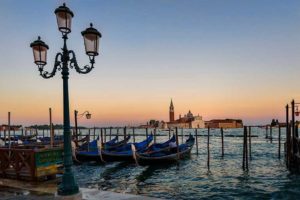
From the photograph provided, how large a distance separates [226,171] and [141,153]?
6.04 metres

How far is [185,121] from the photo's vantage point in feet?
481

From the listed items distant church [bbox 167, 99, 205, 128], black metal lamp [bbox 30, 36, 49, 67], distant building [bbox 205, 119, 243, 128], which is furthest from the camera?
distant building [bbox 205, 119, 243, 128]

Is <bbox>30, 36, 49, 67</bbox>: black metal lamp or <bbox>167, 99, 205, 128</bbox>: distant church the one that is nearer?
<bbox>30, 36, 49, 67</bbox>: black metal lamp

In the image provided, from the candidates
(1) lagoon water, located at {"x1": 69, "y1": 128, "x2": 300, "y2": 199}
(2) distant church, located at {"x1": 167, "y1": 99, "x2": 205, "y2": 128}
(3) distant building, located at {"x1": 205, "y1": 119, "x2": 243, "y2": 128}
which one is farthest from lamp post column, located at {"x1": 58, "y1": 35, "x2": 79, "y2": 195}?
(3) distant building, located at {"x1": 205, "y1": 119, "x2": 243, "y2": 128}

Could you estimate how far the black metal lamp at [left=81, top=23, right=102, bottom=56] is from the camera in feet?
17.3

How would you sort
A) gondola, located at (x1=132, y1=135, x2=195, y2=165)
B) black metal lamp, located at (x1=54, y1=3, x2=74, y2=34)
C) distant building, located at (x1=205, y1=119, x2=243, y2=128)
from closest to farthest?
black metal lamp, located at (x1=54, y1=3, x2=74, y2=34) → gondola, located at (x1=132, y1=135, x2=195, y2=165) → distant building, located at (x1=205, y1=119, x2=243, y2=128)

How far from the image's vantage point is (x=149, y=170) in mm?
17672

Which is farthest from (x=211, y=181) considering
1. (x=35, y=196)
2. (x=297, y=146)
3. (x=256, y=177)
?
(x=35, y=196)

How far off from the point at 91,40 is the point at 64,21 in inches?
23.9

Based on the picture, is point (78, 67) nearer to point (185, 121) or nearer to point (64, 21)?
point (64, 21)

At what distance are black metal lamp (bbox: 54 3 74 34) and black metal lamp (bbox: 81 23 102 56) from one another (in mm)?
325

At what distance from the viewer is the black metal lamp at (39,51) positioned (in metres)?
5.77

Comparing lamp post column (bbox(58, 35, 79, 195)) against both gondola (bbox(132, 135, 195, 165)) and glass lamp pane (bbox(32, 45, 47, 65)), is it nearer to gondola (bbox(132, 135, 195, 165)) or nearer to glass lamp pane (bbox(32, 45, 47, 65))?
glass lamp pane (bbox(32, 45, 47, 65))

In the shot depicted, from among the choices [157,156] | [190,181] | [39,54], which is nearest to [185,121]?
[157,156]
